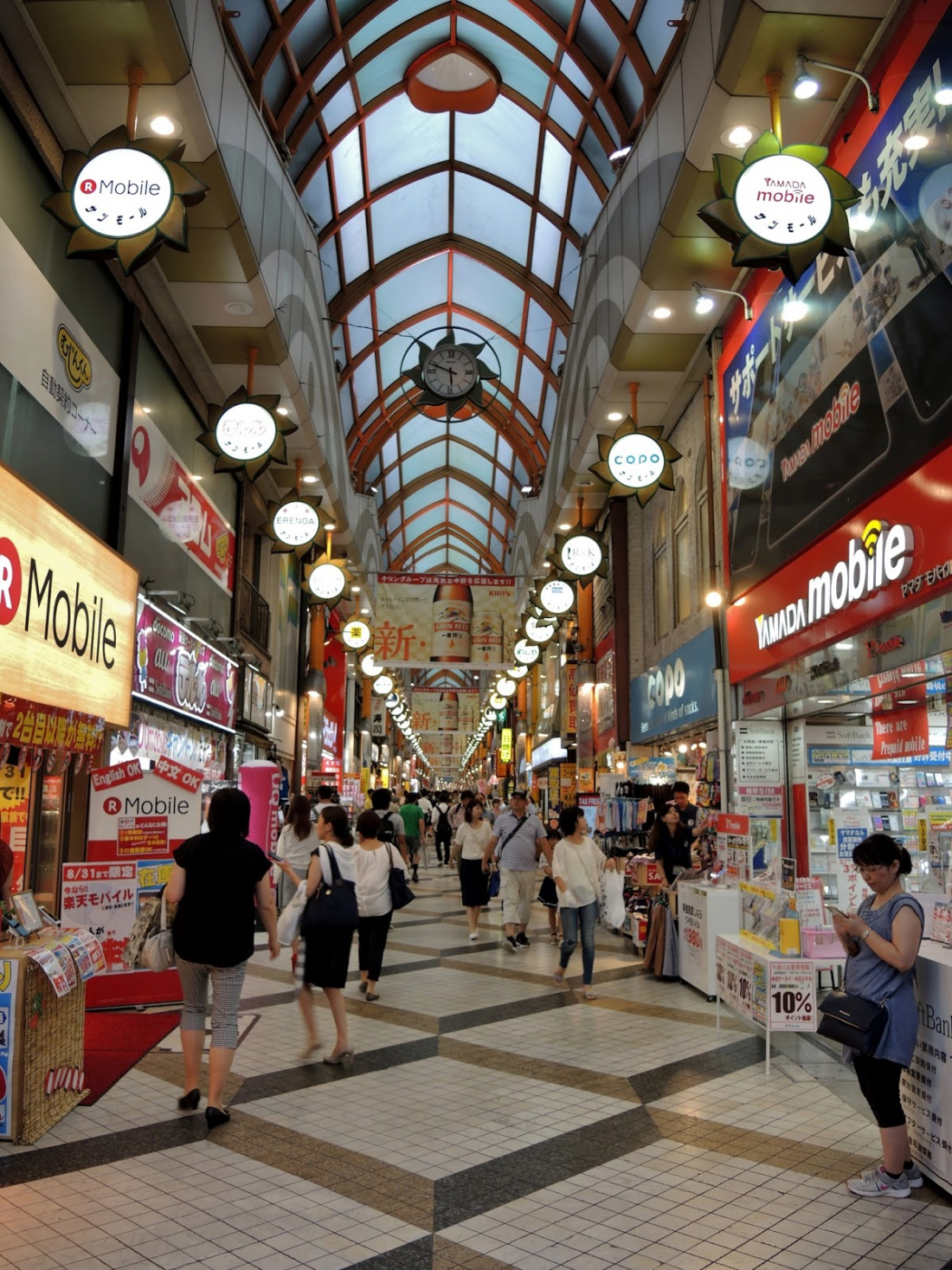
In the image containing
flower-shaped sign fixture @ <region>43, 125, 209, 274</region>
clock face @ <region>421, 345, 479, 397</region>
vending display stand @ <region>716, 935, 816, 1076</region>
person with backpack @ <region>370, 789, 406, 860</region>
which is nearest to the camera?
vending display stand @ <region>716, 935, 816, 1076</region>

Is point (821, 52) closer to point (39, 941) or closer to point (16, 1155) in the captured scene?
point (39, 941)

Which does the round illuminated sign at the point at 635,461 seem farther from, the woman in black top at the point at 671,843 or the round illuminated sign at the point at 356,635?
the round illuminated sign at the point at 356,635

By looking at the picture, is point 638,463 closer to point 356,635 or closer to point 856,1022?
point 856,1022

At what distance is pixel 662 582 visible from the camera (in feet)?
46.6

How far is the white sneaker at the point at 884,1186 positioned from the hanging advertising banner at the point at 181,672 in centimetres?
684

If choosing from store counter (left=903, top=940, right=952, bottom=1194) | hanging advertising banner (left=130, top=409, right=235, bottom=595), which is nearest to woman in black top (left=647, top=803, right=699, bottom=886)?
store counter (left=903, top=940, right=952, bottom=1194)

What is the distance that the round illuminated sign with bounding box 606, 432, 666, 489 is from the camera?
10117 mm

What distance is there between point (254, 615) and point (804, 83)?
10.8 meters

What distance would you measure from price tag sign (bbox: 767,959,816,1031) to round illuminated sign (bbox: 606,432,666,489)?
19.1ft

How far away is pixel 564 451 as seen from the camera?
15102 mm

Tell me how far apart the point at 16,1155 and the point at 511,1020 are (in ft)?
11.4

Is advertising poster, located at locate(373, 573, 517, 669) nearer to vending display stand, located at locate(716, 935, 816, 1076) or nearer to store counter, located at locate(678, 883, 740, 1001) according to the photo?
store counter, located at locate(678, 883, 740, 1001)

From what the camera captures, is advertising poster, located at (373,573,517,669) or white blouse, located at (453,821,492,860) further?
advertising poster, located at (373,573,517,669)

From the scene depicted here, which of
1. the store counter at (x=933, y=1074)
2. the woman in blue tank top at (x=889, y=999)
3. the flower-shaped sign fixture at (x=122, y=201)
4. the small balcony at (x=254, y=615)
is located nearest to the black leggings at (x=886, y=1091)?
the woman in blue tank top at (x=889, y=999)
